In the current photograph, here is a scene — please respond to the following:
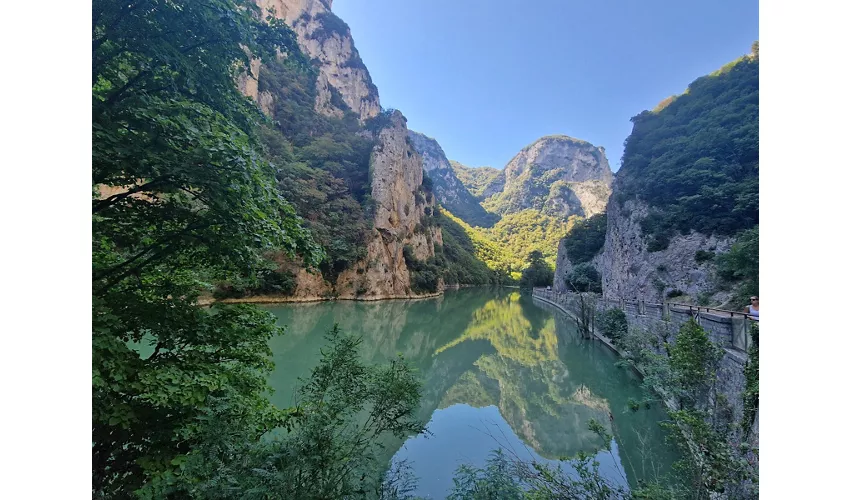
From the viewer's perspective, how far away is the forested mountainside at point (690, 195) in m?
13.7

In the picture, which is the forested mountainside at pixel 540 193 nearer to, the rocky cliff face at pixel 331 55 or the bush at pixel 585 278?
the bush at pixel 585 278

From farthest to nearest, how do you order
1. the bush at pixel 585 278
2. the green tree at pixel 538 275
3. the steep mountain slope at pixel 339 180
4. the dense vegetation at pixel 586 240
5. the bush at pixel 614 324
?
→ the green tree at pixel 538 275
the dense vegetation at pixel 586 240
the bush at pixel 585 278
the steep mountain slope at pixel 339 180
the bush at pixel 614 324

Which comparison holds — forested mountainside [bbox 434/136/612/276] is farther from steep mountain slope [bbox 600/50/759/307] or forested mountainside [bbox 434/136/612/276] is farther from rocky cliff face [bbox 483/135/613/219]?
steep mountain slope [bbox 600/50/759/307]

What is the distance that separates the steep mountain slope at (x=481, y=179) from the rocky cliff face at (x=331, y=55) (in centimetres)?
7073

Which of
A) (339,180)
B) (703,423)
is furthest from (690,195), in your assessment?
(339,180)

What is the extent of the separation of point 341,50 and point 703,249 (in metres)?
51.6

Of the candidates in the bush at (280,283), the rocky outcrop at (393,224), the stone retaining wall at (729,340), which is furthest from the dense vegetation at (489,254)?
the stone retaining wall at (729,340)

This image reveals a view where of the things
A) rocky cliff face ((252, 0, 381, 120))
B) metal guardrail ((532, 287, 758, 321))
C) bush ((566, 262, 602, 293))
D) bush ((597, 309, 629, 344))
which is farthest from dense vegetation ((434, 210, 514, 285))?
metal guardrail ((532, 287, 758, 321))

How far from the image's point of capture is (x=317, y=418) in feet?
6.50

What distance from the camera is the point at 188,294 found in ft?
7.96

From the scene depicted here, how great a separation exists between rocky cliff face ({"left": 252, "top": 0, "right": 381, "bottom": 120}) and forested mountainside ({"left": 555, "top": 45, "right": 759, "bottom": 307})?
115 feet

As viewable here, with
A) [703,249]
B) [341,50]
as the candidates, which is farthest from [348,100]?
[703,249]

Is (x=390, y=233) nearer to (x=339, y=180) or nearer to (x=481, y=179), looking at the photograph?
(x=339, y=180)
